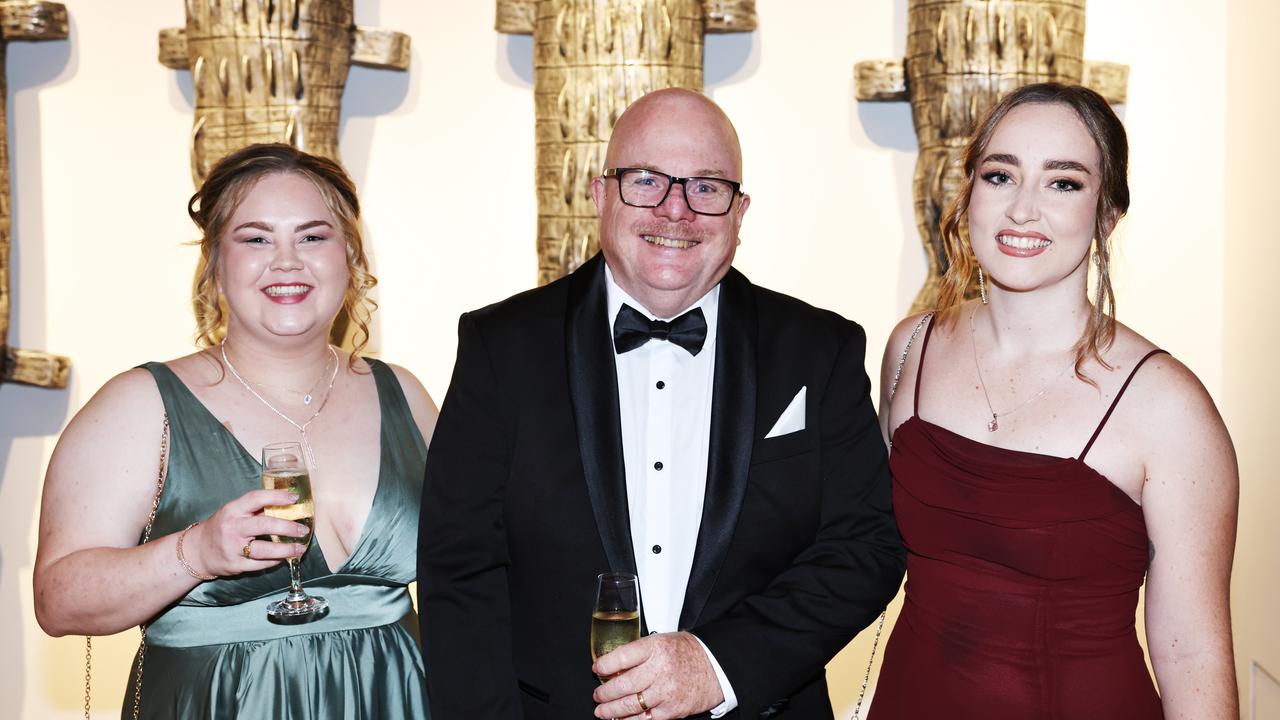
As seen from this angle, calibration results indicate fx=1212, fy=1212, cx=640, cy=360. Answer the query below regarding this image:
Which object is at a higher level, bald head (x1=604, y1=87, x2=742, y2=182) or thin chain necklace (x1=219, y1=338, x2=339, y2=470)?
bald head (x1=604, y1=87, x2=742, y2=182)

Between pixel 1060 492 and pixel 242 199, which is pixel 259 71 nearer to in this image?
pixel 242 199

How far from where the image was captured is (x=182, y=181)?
11.5ft

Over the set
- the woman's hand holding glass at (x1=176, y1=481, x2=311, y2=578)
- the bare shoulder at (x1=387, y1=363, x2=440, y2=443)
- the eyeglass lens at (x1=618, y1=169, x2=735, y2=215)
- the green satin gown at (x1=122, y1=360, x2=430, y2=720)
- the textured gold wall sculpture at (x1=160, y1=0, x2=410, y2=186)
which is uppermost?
the textured gold wall sculpture at (x1=160, y1=0, x2=410, y2=186)

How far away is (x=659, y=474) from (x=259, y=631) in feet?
2.62

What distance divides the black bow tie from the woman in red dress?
19.3 inches

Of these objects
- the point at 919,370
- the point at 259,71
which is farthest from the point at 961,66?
the point at 259,71

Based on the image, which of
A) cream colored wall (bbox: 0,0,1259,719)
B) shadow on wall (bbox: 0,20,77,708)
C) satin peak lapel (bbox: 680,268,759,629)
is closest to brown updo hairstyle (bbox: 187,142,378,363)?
satin peak lapel (bbox: 680,268,759,629)

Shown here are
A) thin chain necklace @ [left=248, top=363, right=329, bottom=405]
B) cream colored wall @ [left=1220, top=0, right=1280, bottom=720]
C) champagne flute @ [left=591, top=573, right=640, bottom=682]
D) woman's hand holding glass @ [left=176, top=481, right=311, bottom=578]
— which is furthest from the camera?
cream colored wall @ [left=1220, top=0, right=1280, bottom=720]

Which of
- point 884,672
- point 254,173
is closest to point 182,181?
point 254,173

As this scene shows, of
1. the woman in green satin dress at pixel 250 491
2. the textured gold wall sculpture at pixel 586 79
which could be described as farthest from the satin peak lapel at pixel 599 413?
the textured gold wall sculpture at pixel 586 79

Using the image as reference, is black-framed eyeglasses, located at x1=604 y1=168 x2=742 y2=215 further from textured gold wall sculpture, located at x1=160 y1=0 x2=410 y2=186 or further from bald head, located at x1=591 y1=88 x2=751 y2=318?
textured gold wall sculpture, located at x1=160 y1=0 x2=410 y2=186

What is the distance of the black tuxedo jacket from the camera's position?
2.08 m

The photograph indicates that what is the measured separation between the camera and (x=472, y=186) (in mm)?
3543

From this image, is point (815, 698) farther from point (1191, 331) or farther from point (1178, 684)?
point (1191, 331)
